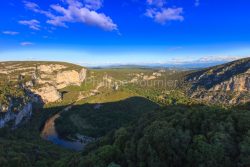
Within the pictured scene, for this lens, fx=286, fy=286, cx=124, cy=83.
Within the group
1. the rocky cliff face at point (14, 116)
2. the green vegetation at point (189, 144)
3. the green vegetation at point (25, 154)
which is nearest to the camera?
the green vegetation at point (189, 144)

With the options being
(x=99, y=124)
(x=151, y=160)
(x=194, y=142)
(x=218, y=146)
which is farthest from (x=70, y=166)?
(x=99, y=124)

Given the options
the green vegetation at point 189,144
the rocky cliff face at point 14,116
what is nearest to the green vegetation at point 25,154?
the rocky cliff face at point 14,116

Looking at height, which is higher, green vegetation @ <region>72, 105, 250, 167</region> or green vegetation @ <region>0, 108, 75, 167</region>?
green vegetation @ <region>72, 105, 250, 167</region>

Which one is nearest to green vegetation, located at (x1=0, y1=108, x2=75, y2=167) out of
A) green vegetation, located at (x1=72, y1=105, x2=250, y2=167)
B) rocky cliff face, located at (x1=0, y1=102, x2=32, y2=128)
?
rocky cliff face, located at (x1=0, y1=102, x2=32, y2=128)

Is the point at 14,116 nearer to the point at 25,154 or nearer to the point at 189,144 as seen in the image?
the point at 25,154

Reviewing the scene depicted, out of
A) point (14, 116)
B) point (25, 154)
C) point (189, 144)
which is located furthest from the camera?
point (14, 116)

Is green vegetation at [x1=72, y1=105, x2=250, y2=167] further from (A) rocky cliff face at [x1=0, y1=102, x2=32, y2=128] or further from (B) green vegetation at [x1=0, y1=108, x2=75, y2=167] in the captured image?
(A) rocky cliff face at [x1=0, y1=102, x2=32, y2=128]

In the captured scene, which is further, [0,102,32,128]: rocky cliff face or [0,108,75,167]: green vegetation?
[0,102,32,128]: rocky cliff face

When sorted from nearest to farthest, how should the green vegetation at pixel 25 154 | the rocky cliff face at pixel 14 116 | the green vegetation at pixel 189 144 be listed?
1. the green vegetation at pixel 189 144
2. the green vegetation at pixel 25 154
3. the rocky cliff face at pixel 14 116

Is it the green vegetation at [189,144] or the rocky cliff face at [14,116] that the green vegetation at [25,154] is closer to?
the rocky cliff face at [14,116]

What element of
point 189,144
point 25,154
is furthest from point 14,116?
point 189,144

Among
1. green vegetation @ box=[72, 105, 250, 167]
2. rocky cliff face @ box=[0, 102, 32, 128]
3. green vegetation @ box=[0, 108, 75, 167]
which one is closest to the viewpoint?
green vegetation @ box=[72, 105, 250, 167]
